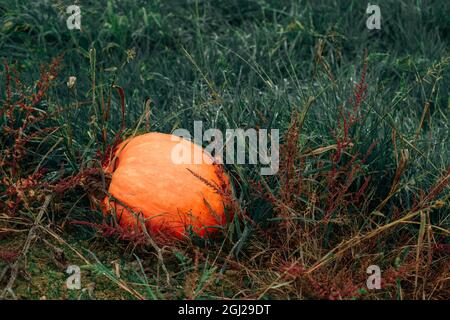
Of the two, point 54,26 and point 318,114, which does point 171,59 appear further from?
point 318,114

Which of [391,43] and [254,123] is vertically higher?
[391,43]

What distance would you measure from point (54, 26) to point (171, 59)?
2.29ft

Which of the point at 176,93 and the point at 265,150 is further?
the point at 176,93

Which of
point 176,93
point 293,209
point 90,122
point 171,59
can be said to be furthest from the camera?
point 171,59

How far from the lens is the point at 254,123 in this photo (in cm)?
362

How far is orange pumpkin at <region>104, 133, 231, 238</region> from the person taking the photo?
3.17m

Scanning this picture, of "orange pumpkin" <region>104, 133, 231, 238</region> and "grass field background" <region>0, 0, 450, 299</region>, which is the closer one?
"grass field background" <region>0, 0, 450, 299</region>

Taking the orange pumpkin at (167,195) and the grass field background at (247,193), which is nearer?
the grass field background at (247,193)

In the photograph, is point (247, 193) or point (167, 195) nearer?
point (167, 195)

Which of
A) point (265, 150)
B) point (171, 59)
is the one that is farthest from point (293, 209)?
point (171, 59)

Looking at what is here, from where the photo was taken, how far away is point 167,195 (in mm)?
3176

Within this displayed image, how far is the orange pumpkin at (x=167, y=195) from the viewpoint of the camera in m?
3.17
